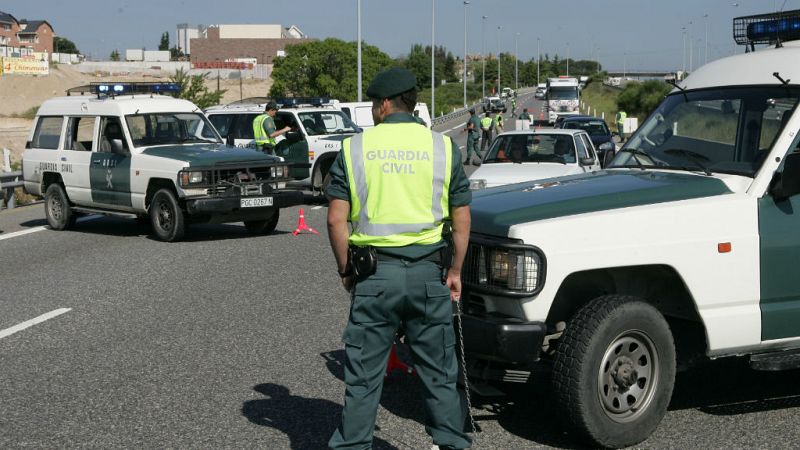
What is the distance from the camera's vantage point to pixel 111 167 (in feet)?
54.0

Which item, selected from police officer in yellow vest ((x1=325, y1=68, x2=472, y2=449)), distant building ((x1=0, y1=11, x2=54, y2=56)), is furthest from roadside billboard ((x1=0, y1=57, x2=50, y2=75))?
police officer in yellow vest ((x1=325, y1=68, x2=472, y2=449))

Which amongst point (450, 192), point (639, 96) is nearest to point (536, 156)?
point (450, 192)

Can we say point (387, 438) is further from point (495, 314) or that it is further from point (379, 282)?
point (379, 282)

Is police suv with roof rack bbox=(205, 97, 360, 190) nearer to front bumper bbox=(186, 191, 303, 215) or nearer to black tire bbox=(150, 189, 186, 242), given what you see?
front bumper bbox=(186, 191, 303, 215)

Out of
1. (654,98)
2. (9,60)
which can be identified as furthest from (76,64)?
(654,98)

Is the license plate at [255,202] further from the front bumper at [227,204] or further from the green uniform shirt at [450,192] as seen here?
the green uniform shirt at [450,192]

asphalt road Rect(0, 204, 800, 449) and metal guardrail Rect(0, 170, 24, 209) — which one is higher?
metal guardrail Rect(0, 170, 24, 209)

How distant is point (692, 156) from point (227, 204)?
31.8 feet

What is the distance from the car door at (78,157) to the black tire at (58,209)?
0.49 feet

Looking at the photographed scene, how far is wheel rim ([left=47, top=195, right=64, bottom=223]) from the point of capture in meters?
17.5

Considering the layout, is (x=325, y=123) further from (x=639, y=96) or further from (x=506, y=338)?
(x=639, y=96)

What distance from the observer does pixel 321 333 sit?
8.94 metres

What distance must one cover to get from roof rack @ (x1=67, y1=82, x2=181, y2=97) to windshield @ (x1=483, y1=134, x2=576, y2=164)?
5.25m

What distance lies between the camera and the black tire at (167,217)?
1542cm
